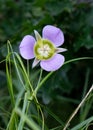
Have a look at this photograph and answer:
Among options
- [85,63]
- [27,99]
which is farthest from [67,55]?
[27,99]

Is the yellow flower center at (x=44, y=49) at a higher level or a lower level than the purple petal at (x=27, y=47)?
lower

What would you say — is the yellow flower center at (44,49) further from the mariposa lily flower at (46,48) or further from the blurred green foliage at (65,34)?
the blurred green foliage at (65,34)

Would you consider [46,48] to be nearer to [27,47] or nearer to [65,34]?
[27,47]

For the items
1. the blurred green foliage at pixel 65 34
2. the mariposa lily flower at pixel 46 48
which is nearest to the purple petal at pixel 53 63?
the mariposa lily flower at pixel 46 48

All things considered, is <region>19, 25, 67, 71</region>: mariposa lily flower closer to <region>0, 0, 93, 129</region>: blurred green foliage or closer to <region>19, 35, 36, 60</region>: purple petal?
<region>19, 35, 36, 60</region>: purple petal

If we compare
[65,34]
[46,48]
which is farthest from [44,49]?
[65,34]
